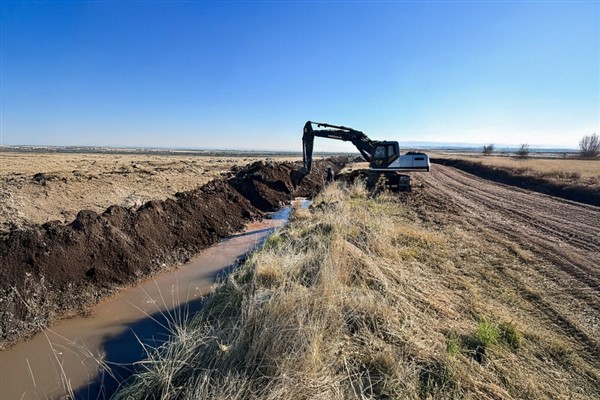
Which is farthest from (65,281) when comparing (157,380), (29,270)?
(157,380)

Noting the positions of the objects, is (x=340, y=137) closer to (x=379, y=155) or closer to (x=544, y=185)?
(x=379, y=155)

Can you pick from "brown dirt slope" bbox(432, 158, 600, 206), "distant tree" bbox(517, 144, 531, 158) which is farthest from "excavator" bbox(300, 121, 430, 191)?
"distant tree" bbox(517, 144, 531, 158)

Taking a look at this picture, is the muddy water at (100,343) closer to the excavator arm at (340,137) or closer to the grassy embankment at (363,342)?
the grassy embankment at (363,342)

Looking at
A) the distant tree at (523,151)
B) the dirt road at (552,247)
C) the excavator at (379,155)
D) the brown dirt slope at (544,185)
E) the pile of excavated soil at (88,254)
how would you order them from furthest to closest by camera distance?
1. the distant tree at (523,151)
2. the excavator at (379,155)
3. the brown dirt slope at (544,185)
4. the pile of excavated soil at (88,254)
5. the dirt road at (552,247)

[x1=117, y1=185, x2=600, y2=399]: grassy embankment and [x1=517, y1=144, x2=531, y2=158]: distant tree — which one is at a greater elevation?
[x1=517, y1=144, x2=531, y2=158]: distant tree

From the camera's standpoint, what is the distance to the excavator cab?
18422mm

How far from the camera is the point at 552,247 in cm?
790

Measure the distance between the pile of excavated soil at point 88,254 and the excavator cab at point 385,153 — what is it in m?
10.2

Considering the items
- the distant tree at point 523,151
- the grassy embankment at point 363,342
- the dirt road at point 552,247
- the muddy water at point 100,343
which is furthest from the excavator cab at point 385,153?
the distant tree at point 523,151

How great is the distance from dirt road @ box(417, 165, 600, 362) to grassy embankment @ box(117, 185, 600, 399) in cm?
34

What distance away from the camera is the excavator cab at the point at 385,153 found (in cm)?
1842

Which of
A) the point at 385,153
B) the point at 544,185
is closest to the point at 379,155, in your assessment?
the point at 385,153

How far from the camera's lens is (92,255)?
23.7 feet

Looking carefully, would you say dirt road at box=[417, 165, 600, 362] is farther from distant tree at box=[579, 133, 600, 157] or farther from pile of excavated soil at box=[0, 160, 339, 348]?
distant tree at box=[579, 133, 600, 157]
